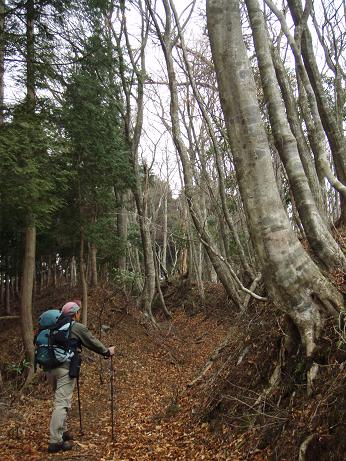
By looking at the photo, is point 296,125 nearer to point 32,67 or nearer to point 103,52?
point 32,67

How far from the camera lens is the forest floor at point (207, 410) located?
12.8ft

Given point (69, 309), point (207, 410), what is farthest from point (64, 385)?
point (207, 410)

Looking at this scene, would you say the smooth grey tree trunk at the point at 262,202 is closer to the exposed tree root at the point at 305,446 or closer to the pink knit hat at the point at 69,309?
the exposed tree root at the point at 305,446

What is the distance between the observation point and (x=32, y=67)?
9.97 m

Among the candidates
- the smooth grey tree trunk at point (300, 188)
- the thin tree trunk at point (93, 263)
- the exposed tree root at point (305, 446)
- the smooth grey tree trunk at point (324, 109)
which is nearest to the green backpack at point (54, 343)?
the exposed tree root at point (305, 446)

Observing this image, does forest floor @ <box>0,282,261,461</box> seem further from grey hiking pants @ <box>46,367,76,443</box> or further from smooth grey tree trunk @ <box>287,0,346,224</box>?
smooth grey tree trunk @ <box>287,0,346,224</box>

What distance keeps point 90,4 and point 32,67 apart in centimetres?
255

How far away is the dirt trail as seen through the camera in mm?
5168

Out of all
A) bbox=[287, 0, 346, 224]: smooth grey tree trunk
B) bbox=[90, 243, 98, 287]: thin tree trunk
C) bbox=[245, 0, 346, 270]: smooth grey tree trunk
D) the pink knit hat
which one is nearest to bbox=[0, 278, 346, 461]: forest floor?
bbox=[245, 0, 346, 270]: smooth grey tree trunk

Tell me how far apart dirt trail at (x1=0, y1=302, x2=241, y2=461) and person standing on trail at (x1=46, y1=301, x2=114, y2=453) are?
185mm

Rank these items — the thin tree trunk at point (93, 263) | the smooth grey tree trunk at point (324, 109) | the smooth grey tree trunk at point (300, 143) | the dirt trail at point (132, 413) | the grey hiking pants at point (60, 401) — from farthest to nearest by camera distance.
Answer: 1. the thin tree trunk at point (93, 263)
2. the smooth grey tree trunk at point (324, 109)
3. the smooth grey tree trunk at point (300, 143)
4. the grey hiking pants at point (60, 401)
5. the dirt trail at point (132, 413)

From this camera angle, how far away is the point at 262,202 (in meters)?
4.34

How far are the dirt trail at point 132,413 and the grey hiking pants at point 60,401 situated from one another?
11.3 inches

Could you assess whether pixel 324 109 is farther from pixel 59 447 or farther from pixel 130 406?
pixel 59 447
